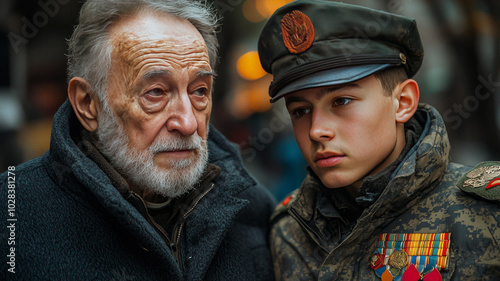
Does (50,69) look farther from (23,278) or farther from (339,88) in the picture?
(339,88)

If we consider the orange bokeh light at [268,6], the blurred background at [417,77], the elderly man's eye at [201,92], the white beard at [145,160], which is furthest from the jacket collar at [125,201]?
the orange bokeh light at [268,6]

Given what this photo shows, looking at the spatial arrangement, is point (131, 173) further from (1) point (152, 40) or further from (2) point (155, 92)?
(1) point (152, 40)

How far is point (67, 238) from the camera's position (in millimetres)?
2184

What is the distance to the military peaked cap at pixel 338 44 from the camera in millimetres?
2342

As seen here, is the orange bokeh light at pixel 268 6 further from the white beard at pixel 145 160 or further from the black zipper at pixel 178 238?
the black zipper at pixel 178 238

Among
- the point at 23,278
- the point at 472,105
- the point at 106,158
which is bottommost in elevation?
the point at 472,105

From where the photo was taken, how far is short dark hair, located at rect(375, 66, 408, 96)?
2.40 metres

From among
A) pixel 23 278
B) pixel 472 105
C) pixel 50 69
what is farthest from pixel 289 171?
pixel 23 278

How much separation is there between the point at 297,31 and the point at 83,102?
133 centimetres

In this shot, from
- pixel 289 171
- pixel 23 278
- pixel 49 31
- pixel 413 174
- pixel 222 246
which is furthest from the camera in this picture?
pixel 289 171

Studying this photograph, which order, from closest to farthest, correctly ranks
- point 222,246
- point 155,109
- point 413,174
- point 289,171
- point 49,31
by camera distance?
point 413,174
point 155,109
point 222,246
point 49,31
point 289,171

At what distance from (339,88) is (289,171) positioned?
14.8ft

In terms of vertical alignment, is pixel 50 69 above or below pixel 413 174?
below

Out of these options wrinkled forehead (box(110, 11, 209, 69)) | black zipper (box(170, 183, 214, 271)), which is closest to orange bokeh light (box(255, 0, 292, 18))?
wrinkled forehead (box(110, 11, 209, 69))
